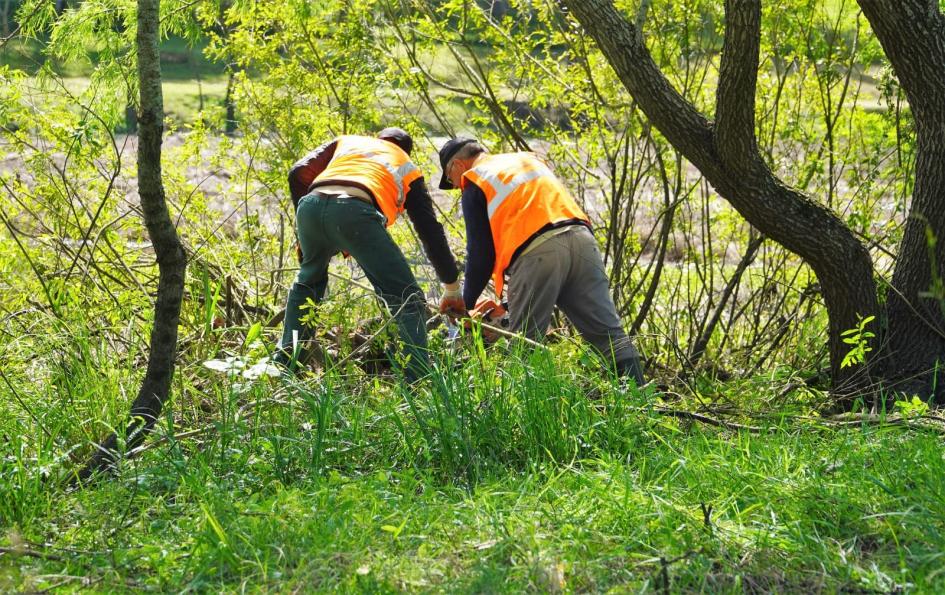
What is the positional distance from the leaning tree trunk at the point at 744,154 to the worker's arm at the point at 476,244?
0.96 m

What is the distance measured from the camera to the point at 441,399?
3820 millimetres

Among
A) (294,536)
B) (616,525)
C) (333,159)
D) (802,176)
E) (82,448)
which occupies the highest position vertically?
(802,176)

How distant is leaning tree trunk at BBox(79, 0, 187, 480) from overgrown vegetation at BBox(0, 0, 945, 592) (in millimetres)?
114

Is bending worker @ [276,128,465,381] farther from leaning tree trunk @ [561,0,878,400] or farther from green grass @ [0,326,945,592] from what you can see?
leaning tree trunk @ [561,0,878,400]

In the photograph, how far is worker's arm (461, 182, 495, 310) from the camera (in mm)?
5109

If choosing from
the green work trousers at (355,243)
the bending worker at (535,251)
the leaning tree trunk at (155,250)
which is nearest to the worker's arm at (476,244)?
the bending worker at (535,251)

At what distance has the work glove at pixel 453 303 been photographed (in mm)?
5301

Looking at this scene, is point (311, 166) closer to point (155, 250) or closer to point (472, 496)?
point (155, 250)

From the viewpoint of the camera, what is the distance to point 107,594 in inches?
108

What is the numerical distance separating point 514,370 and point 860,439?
1.36m

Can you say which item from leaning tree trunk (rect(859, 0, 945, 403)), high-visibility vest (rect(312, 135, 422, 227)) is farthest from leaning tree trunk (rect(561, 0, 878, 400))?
high-visibility vest (rect(312, 135, 422, 227))

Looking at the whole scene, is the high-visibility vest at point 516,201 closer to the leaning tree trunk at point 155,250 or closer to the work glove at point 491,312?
the work glove at point 491,312

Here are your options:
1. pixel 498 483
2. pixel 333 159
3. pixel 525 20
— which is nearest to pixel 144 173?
A: pixel 498 483

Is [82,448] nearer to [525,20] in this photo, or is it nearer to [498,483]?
[498,483]
